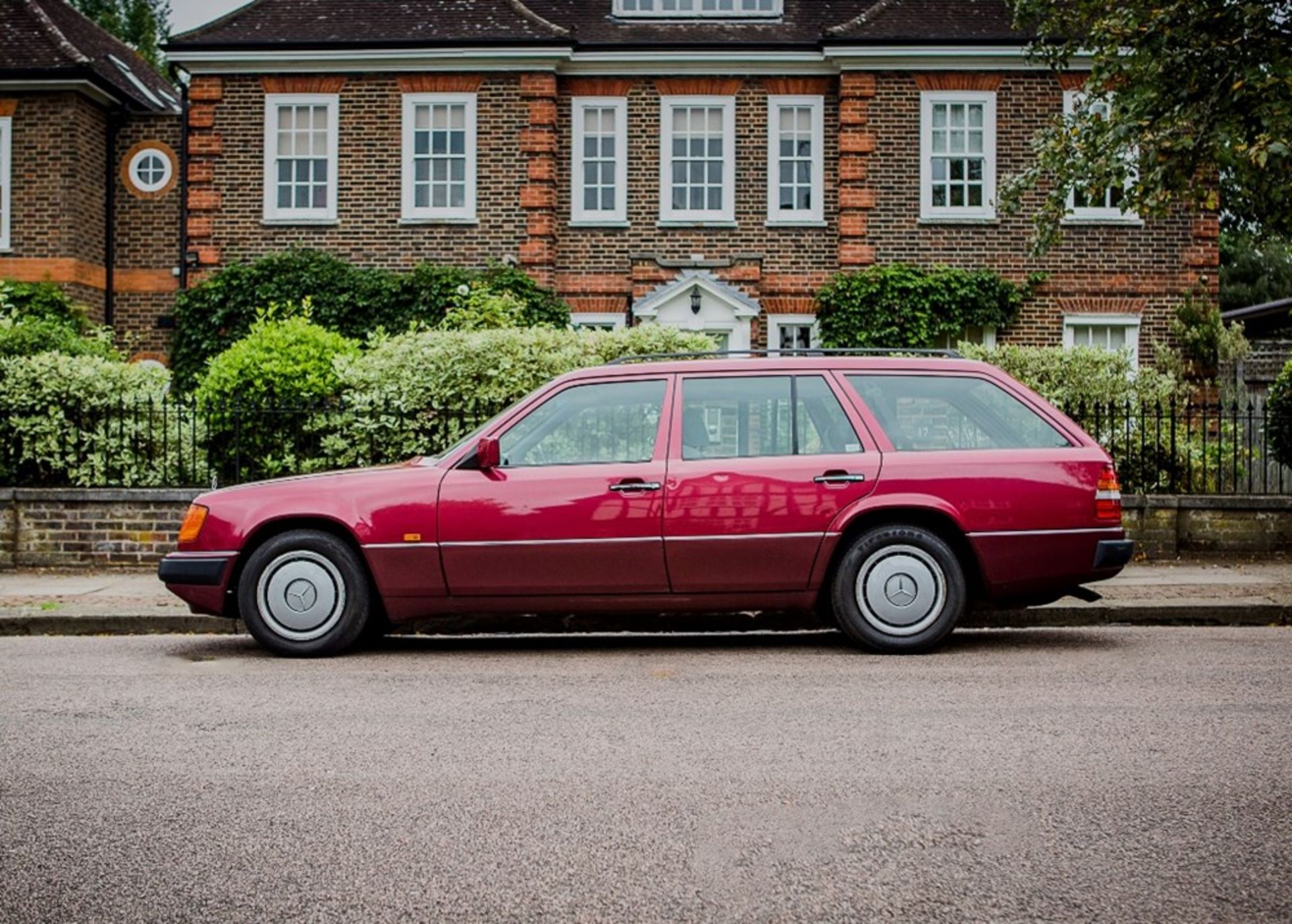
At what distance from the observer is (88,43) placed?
2728 cm

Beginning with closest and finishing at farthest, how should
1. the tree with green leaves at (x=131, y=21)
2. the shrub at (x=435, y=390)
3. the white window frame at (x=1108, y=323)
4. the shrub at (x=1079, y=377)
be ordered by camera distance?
1. the shrub at (x=435, y=390)
2. the shrub at (x=1079, y=377)
3. the white window frame at (x=1108, y=323)
4. the tree with green leaves at (x=131, y=21)

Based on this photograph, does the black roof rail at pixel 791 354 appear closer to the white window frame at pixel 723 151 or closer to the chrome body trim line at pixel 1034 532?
the chrome body trim line at pixel 1034 532

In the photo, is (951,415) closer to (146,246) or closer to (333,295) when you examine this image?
(333,295)

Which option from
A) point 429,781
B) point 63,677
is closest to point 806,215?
point 63,677

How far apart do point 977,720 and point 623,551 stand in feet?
8.58

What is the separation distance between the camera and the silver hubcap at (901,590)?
823cm

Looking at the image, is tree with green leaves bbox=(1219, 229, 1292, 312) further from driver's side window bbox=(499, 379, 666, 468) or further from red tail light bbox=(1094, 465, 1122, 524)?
driver's side window bbox=(499, 379, 666, 468)

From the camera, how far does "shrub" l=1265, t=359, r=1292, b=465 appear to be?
13.6 m

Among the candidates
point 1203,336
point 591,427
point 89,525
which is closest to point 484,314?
point 89,525

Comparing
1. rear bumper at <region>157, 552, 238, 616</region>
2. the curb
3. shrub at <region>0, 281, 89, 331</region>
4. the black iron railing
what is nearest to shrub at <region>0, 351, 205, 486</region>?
the black iron railing

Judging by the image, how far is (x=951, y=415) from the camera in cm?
854

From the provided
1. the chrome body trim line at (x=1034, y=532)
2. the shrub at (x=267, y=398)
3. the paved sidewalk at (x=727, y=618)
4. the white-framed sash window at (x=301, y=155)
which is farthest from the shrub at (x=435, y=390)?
the white-framed sash window at (x=301, y=155)

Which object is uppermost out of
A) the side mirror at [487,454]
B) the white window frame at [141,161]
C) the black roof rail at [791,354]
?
the white window frame at [141,161]

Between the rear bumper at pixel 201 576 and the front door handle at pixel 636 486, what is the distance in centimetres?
227
